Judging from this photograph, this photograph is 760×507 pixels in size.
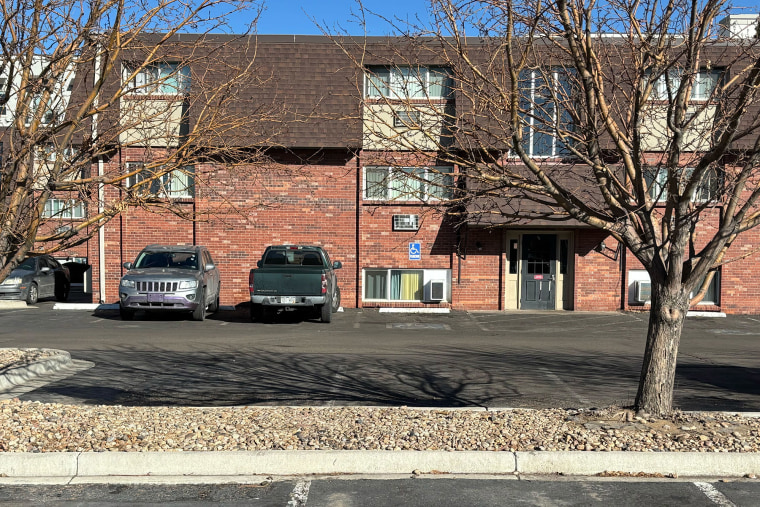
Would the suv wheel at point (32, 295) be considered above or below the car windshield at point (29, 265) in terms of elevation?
below

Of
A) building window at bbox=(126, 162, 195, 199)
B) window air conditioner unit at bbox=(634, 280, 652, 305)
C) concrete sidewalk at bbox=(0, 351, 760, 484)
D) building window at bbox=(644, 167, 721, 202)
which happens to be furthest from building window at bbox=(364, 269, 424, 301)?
concrete sidewalk at bbox=(0, 351, 760, 484)

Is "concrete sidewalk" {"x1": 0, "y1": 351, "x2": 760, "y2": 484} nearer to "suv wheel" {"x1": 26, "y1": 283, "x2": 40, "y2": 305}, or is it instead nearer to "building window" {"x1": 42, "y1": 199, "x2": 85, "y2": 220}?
"building window" {"x1": 42, "y1": 199, "x2": 85, "y2": 220}

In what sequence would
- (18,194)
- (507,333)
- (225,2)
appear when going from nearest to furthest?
1. (18,194)
2. (225,2)
3. (507,333)

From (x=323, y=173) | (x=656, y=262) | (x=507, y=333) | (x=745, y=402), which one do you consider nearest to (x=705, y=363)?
(x=745, y=402)

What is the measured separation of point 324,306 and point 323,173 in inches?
190

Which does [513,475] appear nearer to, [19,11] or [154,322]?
[19,11]

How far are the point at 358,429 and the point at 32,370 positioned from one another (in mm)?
5340

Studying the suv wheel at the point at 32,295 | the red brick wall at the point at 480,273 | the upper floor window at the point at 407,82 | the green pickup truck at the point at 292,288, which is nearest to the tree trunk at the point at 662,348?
the upper floor window at the point at 407,82

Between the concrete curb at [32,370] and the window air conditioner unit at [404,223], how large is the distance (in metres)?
10.9

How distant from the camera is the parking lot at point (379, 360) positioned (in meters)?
8.75

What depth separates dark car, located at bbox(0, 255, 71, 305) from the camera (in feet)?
66.3

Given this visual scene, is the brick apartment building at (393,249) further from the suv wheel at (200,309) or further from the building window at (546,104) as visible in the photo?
the building window at (546,104)

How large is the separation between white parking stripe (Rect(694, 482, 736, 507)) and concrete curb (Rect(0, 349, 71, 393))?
778cm

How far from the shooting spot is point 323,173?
20.0 meters
